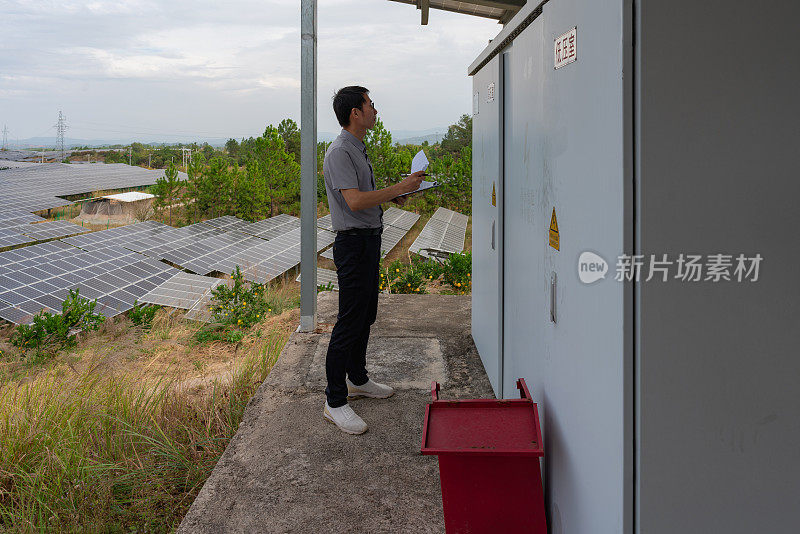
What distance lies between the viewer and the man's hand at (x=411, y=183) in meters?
3.43

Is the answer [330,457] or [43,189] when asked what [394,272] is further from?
[43,189]

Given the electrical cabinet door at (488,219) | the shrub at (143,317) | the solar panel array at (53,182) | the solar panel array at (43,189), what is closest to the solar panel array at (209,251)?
the solar panel array at (43,189)

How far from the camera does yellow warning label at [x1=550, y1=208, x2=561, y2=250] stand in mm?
2104

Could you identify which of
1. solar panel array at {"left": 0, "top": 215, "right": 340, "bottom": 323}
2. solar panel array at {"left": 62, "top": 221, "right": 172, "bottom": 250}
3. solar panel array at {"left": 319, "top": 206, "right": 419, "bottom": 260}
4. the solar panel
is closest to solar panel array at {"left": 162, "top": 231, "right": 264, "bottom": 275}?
solar panel array at {"left": 0, "top": 215, "right": 340, "bottom": 323}

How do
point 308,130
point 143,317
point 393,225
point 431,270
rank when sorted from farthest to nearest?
point 393,225, point 143,317, point 431,270, point 308,130

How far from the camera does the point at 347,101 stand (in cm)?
352

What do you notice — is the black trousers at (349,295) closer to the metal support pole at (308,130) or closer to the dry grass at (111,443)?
the dry grass at (111,443)

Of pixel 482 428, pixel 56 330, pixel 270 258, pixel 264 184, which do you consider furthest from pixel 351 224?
pixel 264 184

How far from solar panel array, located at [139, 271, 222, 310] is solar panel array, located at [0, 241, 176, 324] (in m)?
0.27

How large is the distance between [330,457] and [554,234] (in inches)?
70.7

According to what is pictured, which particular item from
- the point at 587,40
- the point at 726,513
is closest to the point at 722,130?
the point at 587,40

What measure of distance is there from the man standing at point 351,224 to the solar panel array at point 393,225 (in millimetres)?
11051

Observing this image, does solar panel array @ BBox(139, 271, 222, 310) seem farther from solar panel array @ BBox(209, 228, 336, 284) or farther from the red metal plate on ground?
the red metal plate on ground

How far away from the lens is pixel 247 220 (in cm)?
2291
